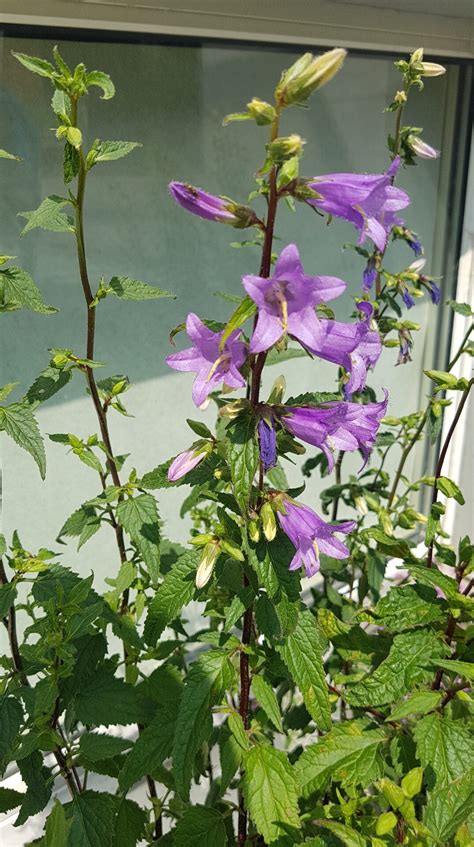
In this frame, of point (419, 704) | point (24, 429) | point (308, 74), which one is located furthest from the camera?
point (419, 704)

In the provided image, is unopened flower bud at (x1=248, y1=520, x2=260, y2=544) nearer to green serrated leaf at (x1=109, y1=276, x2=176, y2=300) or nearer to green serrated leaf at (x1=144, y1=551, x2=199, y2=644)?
green serrated leaf at (x1=144, y1=551, x2=199, y2=644)

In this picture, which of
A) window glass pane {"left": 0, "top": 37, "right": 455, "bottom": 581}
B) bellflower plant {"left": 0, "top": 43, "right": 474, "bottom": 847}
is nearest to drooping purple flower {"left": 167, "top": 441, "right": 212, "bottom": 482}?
bellflower plant {"left": 0, "top": 43, "right": 474, "bottom": 847}

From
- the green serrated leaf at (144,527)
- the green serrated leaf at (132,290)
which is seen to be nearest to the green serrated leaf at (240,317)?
the green serrated leaf at (132,290)

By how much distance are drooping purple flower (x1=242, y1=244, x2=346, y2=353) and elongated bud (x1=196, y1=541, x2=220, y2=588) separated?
0.98ft

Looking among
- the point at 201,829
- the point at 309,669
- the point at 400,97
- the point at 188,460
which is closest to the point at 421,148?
the point at 400,97

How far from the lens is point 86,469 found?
191cm

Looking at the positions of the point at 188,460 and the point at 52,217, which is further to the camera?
the point at 52,217

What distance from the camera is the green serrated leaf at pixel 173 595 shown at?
104 cm

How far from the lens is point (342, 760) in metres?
1.22

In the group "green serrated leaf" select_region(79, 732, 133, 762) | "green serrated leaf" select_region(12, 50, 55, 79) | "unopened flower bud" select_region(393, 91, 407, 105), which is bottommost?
"green serrated leaf" select_region(79, 732, 133, 762)

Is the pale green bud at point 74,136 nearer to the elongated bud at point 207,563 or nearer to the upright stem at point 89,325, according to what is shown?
the upright stem at point 89,325

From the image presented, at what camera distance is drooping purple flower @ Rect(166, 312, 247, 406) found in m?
0.85

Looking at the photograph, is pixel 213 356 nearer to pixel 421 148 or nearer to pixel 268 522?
pixel 268 522

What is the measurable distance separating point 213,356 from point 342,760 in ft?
2.38
